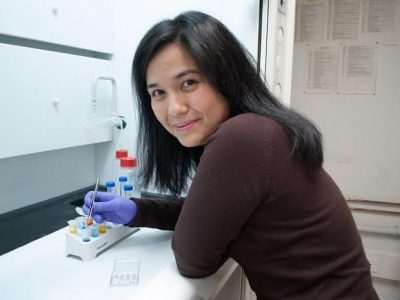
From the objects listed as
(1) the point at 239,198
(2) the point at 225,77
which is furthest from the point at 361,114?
(1) the point at 239,198

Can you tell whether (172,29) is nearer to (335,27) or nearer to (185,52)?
(185,52)

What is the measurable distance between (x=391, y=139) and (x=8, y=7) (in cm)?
173

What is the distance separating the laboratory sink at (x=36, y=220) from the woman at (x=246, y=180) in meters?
0.60

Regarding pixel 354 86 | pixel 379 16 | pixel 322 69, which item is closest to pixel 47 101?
pixel 322 69

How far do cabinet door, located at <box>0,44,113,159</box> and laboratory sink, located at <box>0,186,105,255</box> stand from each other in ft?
0.85

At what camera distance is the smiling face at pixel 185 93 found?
0.72m

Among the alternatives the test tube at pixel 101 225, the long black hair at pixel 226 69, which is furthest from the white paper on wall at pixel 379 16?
the test tube at pixel 101 225

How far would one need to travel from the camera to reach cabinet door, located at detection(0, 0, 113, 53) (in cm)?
104

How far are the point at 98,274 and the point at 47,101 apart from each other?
2.26ft

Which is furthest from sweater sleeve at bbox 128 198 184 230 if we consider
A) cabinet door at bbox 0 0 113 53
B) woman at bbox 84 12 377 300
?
cabinet door at bbox 0 0 113 53

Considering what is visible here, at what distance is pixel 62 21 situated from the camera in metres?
1.21

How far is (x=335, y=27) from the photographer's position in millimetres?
1700

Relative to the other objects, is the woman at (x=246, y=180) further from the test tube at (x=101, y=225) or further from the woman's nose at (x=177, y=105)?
the test tube at (x=101, y=225)

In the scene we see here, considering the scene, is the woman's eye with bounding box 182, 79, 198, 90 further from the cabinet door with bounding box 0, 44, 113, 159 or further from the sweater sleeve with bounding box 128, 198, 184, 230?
the cabinet door with bounding box 0, 44, 113, 159
